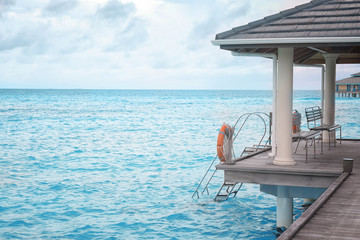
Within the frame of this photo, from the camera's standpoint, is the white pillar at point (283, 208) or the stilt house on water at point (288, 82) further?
the white pillar at point (283, 208)

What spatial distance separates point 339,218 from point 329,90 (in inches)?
320

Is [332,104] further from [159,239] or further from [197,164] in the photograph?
[197,164]

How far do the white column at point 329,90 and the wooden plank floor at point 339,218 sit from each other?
19.0 ft

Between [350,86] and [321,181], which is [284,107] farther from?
[350,86]

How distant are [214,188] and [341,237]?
39.3 ft

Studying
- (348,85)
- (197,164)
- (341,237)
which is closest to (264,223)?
(341,237)

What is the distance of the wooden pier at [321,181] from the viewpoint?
5.15m

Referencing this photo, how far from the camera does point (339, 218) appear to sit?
5617mm

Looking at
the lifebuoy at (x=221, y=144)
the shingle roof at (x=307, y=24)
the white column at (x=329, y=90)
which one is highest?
the shingle roof at (x=307, y=24)

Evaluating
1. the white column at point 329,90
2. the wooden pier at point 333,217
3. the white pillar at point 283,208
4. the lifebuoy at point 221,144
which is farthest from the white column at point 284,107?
the white column at point 329,90

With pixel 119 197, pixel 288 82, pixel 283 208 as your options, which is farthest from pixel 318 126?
pixel 119 197

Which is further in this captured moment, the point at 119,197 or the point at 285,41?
the point at 119,197

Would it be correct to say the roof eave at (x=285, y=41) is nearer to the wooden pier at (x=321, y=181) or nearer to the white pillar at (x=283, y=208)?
the wooden pier at (x=321, y=181)

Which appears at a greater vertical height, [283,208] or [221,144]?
[221,144]
